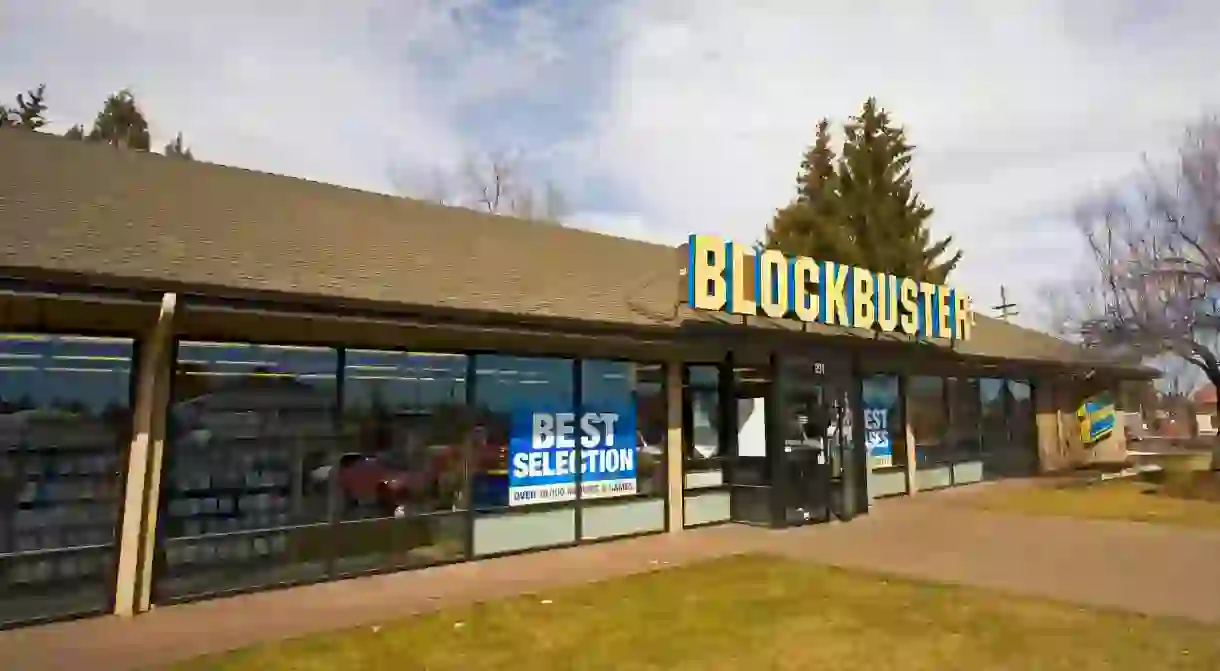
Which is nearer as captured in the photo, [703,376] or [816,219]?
[703,376]

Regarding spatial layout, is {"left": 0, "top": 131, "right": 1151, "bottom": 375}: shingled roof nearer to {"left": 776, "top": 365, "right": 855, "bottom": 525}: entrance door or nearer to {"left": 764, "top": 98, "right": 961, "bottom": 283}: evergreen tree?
{"left": 776, "top": 365, "right": 855, "bottom": 525}: entrance door

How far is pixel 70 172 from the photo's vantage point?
35.3ft

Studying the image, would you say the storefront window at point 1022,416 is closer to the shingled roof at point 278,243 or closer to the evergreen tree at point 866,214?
the shingled roof at point 278,243

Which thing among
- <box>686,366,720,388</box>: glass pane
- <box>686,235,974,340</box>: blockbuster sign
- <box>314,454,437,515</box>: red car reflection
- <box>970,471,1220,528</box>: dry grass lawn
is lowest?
<box>970,471,1220,528</box>: dry grass lawn

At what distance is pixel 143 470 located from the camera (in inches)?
330

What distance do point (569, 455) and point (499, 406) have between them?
53.3 inches

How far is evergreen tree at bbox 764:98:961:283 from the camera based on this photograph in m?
45.8

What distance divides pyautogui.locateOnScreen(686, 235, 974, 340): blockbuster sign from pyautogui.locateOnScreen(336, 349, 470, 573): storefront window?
4218 millimetres

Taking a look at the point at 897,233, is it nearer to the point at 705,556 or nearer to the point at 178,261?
the point at 705,556

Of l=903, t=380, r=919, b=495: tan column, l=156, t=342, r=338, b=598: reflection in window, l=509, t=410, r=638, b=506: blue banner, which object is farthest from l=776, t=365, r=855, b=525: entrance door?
l=156, t=342, r=338, b=598: reflection in window

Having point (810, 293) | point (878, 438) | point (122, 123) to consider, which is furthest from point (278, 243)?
point (122, 123)

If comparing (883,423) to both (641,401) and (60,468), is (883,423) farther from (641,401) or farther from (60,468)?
(60,468)

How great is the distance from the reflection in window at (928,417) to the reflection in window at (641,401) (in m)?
8.03

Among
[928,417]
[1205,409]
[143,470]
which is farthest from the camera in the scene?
[1205,409]
